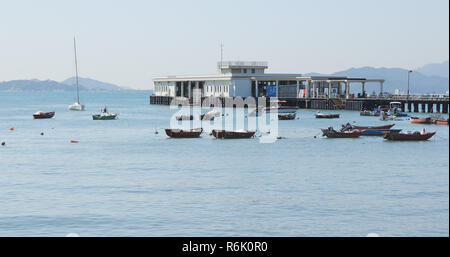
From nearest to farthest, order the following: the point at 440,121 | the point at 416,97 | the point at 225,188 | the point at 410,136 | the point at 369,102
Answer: the point at 225,188
the point at 410,136
the point at 440,121
the point at 416,97
the point at 369,102

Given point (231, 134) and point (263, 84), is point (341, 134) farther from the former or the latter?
point (263, 84)

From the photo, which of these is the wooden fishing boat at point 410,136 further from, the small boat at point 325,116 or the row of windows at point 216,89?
the row of windows at point 216,89

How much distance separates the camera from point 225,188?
1672 inches

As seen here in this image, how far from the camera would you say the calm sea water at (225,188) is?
30.9 m

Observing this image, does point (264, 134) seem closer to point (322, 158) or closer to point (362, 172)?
point (322, 158)

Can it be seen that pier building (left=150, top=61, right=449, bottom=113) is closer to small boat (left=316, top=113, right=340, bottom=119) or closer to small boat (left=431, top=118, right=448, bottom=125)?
small boat (left=316, top=113, right=340, bottom=119)

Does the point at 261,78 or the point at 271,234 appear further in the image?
the point at 261,78

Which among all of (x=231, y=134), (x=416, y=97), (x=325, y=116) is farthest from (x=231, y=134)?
(x=416, y=97)

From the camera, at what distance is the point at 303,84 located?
551 feet

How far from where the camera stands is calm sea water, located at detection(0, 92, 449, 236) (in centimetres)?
3088

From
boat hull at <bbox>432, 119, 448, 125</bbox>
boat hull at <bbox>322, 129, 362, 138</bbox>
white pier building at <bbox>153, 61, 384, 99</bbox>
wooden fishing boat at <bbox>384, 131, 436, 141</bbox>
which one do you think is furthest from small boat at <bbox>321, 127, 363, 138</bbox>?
white pier building at <bbox>153, 61, 384, 99</bbox>

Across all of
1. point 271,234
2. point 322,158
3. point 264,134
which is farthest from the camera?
point 264,134
